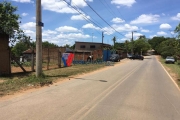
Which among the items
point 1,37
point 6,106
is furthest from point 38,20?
point 6,106

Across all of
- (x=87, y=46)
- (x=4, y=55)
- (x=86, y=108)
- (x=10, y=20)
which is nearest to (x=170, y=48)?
(x=87, y=46)

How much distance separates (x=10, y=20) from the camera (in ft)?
90.5

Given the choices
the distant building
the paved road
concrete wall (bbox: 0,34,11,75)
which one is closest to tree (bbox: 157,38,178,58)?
the paved road

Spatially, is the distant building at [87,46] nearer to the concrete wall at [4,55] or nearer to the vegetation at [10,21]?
the vegetation at [10,21]

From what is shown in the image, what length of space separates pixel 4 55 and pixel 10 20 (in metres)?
13.6

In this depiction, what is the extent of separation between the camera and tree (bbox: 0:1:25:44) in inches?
1016

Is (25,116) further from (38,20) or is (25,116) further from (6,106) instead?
(38,20)

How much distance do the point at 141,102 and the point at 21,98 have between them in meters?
4.45

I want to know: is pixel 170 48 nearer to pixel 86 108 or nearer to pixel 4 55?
pixel 4 55

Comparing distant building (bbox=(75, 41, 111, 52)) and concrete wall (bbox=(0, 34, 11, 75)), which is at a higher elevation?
distant building (bbox=(75, 41, 111, 52))

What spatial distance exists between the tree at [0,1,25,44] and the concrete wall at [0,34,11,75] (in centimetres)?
976

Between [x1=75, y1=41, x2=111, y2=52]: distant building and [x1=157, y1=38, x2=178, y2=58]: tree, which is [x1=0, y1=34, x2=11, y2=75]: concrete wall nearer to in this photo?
[x1=157, y1=38, x2=178, y2=58]: tree

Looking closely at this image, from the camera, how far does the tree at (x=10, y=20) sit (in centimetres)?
2581

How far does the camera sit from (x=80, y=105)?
757 centimetres
